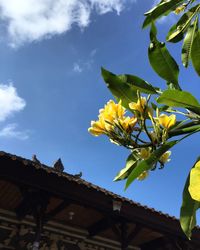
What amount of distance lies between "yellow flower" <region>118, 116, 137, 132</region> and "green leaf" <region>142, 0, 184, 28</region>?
2.00 ft

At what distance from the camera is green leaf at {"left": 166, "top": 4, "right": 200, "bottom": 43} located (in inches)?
69.2

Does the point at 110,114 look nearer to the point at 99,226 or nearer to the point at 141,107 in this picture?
the point at 141,107

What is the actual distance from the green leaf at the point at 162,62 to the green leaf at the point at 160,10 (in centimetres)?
38

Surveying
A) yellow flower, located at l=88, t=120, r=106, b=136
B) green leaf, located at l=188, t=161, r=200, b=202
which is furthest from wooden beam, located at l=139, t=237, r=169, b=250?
green leaf, located at l=188, t=161, r=200, b=202

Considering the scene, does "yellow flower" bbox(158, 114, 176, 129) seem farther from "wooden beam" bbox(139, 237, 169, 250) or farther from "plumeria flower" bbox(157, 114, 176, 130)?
"wooden beam" bbox(139, 237, 169, 250)

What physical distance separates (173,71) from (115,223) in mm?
7171

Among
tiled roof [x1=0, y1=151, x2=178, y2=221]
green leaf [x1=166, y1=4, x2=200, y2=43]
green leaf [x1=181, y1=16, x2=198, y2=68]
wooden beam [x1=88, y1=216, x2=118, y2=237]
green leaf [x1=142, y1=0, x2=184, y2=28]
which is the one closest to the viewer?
green leaf [x1=181, y1=16, x2=198, y2=68]

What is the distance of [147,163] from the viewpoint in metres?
1.15

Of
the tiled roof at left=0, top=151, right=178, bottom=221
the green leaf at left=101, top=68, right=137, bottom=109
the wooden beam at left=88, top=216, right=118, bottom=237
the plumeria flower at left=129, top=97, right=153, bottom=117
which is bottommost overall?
the plumeria flower at left=129, top=97, right=153, bottom=117

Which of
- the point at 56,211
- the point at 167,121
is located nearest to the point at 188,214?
the point at 167,121

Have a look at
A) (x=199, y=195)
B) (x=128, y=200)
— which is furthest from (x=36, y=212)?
(x=199, y=195)

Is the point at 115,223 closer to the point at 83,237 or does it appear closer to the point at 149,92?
the point at 83,237

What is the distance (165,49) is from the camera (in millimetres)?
1251

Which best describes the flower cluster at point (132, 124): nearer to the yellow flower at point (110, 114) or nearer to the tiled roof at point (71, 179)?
the yellow flower at point (110, 114)
